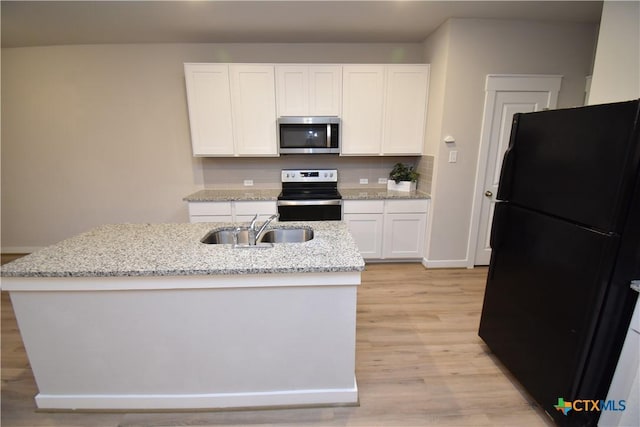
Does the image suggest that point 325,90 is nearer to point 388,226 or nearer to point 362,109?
point 362,109

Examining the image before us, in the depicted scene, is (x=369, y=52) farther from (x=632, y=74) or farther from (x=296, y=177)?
(x=632, y=74)

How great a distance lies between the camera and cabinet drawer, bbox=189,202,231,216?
311 cm

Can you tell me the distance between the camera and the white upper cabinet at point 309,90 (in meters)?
3.09

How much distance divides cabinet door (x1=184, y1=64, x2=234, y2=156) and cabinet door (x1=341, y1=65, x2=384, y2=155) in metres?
1.33

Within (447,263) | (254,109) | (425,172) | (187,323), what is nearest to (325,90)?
(254,109)

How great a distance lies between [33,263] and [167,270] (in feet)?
2.30

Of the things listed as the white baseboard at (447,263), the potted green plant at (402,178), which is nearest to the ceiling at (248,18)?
the potted green plant at (402,178)

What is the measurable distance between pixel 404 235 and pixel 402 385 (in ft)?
6.09

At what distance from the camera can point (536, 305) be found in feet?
4.92

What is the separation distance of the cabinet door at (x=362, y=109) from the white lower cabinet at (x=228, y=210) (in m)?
1.13

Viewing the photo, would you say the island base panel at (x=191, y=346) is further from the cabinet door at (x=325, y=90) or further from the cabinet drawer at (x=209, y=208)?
the cabinet door at (x=325, y=90)
